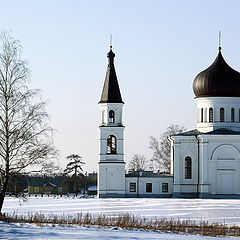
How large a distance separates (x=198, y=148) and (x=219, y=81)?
5.78 m

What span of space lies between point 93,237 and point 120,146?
43379 mm

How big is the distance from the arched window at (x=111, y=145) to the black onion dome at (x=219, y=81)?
323 inches

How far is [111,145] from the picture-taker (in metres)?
65.3

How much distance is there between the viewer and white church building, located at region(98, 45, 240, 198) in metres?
62.8

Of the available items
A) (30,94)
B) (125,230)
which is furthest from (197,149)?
(125,230)

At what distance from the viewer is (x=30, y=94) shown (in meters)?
30.5

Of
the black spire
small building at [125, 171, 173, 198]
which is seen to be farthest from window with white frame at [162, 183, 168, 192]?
the black spire

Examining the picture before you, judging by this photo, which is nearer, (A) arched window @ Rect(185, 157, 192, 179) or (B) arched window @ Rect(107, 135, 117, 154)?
(A) arched window @ Rect(185, 157, 192, 179)

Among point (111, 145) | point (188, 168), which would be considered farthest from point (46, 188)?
point (188, 168)

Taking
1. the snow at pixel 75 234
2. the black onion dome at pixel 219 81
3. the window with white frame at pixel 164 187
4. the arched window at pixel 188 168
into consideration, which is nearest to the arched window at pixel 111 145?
the window with white frame at pixel 164 187

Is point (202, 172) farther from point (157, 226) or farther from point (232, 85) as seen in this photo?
point (157, 226)

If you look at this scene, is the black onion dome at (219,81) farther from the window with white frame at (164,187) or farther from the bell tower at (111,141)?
the window with white frame at (164,187)

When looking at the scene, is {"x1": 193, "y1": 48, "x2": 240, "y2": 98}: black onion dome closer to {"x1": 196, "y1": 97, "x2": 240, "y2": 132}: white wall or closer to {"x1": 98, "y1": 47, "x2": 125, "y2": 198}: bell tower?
{"x1": 196, "y1": 97, "x2": 240, "y2": 132}: white wall

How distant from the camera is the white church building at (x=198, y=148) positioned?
206ft
